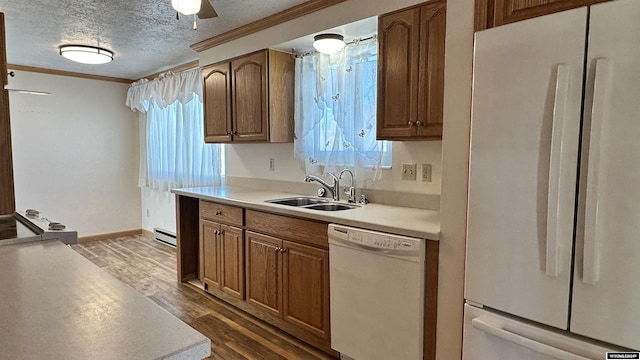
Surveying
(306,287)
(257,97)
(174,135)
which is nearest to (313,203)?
(306,287)

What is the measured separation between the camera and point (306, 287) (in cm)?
238

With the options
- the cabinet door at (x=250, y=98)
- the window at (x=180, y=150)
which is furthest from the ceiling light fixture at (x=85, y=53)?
the cabinet door at (x=250, y=98)

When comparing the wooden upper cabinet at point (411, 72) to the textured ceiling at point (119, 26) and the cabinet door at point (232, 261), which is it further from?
the cabinet door at point (232, 261)

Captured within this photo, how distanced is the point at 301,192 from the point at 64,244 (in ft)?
6.13

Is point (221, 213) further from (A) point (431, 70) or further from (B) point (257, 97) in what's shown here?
(A) point (431, 70)

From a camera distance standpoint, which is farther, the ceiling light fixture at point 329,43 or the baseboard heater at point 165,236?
the baseboard heater at point 165,236

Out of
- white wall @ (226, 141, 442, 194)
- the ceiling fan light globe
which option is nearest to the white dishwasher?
white wall @ (226, 141, 442, 194)

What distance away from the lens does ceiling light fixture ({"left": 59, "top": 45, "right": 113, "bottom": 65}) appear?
3.63m

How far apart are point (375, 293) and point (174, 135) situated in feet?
12.2

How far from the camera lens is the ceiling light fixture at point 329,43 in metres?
2.60

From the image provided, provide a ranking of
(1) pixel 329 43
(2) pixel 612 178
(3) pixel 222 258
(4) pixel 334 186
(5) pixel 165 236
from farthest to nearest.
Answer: (5) pixel 165 236 → (3) pixel 222 258 → (4) pixel 334 186 → (1) pixel 329 43 → (2) pixel 612 178

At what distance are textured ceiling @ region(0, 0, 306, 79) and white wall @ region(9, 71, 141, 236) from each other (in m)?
0.61

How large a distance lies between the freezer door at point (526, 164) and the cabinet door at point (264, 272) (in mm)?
1399

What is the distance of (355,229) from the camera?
2055mm
